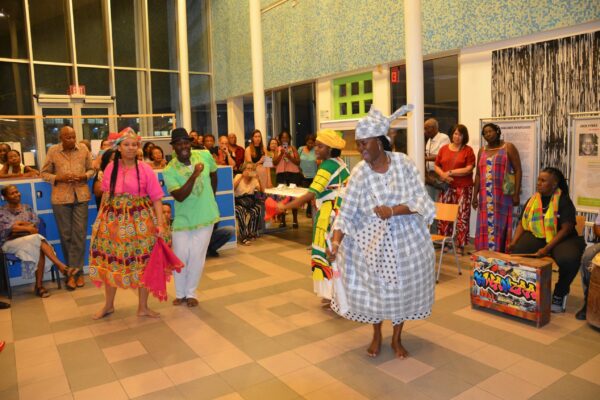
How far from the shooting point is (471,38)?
21.5ft

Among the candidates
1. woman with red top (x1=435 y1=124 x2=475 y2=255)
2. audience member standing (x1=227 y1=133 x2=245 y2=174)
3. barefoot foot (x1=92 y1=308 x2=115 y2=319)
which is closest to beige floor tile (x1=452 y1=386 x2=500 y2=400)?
barefoot foot (x1=92 y1=308 x2=115 y2=319)

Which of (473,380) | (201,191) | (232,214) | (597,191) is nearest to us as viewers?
(473,380)

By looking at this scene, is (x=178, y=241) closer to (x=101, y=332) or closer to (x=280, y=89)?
(x=101, y=332)

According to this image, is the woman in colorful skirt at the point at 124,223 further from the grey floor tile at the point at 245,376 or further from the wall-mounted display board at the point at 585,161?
the wall-mounted display board at the point at 585,161

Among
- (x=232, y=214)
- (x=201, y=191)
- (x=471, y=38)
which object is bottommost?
(x=232, y=214)

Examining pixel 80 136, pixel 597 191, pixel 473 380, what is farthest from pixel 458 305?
pixel 80 136

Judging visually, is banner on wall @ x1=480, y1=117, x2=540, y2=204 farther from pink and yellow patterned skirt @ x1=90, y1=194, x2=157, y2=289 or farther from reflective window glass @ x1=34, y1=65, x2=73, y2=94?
reflective window glass @ x1=34, y1=65, x2=73, y2=94

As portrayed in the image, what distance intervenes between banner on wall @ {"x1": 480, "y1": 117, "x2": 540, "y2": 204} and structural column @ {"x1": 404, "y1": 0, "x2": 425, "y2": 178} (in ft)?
3.52

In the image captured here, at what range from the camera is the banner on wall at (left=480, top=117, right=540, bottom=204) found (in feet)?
19.4

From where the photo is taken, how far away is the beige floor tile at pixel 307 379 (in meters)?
3.11

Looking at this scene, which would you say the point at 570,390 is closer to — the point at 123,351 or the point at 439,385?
the point at 439,385

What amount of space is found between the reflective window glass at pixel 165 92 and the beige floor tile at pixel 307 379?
11031 mm

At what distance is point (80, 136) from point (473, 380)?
10502mm

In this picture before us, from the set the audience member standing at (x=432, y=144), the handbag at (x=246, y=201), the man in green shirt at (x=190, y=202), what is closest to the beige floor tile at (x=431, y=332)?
→ the man in green shirt at (x=190, y=202)
